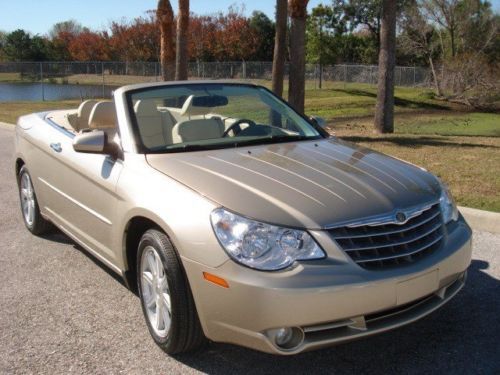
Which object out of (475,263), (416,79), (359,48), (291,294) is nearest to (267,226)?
(291,294)

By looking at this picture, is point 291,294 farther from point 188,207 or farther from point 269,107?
point 269,107

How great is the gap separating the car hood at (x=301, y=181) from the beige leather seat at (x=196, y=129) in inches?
14.0

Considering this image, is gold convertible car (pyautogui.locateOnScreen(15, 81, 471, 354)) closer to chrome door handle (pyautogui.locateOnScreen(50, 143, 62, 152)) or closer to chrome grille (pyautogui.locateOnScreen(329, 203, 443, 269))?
chrome grille (pyautogui.locateOnScreen(329, 203, 443, 269))

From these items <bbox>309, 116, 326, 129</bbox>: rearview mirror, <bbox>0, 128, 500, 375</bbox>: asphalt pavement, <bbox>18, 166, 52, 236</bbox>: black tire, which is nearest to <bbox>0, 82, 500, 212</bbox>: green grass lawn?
<bbox>309, 116, 326, 129</bbox>: rearview mirror

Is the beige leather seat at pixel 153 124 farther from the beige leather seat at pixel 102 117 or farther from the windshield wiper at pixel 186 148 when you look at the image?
the beige leather seat at pixel 102 117

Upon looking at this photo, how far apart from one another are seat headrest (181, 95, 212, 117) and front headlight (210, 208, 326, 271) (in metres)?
1.97

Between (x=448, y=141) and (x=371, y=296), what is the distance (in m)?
9.64

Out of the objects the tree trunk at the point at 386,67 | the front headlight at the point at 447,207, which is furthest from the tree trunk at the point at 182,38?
the front headlight at the point at 447,207

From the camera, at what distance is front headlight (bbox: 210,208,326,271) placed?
294 centimetres

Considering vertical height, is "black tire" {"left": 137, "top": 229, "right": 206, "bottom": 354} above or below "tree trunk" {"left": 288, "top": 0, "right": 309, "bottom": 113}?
below

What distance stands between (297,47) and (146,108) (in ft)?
27.9

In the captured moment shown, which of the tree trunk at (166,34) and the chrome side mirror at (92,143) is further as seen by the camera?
the tree trunk at (166,34)

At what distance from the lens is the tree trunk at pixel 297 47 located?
1227 centimetres

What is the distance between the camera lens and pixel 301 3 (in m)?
12.2
